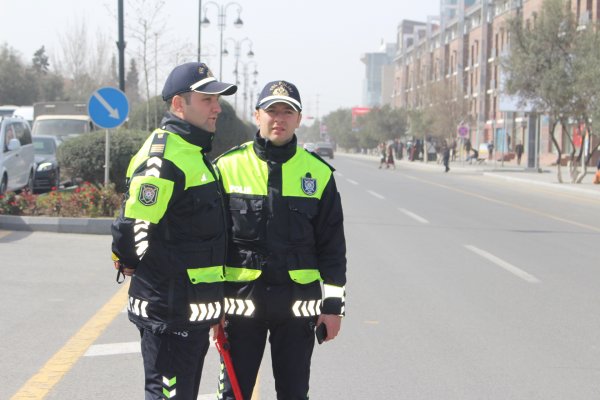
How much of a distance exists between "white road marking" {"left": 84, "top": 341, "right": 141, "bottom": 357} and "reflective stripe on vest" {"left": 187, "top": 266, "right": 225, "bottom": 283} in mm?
Answer: 3183

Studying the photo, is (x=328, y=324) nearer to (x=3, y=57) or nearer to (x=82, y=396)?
(x=82, y=396)

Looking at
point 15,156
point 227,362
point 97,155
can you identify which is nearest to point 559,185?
point 97,155

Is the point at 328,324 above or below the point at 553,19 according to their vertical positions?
below

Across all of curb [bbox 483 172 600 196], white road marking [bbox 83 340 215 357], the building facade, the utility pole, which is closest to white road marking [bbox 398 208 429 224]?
the utility pole

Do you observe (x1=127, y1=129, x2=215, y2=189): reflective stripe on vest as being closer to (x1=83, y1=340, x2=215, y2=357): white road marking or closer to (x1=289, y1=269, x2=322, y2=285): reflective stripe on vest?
(x1=289, y1=269, x2=322, y2=285): reflective stripe on vest

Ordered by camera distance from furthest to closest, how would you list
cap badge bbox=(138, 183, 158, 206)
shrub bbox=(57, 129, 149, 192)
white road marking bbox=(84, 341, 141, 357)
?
shrub bbox=(57, 129, 149, 192) < white road marking bbox=(84, 341, 141, 357) < cap badge bbox=(138, 183, 158, 206)

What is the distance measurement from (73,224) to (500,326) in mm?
8215

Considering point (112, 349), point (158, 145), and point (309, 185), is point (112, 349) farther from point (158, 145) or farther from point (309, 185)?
point (158, 145)

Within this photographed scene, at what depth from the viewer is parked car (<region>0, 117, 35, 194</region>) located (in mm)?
17906

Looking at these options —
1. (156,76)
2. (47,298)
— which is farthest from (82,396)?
(156,76)

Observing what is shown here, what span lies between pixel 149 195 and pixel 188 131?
34 centimetres

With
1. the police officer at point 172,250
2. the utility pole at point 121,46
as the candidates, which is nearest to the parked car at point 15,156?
the utility pole at point 121,46

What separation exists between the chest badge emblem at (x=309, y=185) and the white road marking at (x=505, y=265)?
690 centimetres

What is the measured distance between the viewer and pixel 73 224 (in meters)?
13.7
